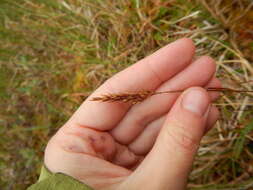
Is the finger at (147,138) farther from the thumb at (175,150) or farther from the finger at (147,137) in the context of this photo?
the thumb at (175,150)

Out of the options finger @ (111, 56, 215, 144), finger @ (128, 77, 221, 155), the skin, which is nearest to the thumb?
the skin

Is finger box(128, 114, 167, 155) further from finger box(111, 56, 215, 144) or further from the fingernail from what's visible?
the fingernail

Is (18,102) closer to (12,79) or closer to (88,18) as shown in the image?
(12,79)

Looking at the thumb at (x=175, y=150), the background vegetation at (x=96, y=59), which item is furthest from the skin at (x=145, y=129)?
Result: the background vegetation at (x=96, y=59)

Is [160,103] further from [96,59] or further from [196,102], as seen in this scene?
[96,59]

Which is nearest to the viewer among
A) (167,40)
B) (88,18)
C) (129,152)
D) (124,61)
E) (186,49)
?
(186,49)

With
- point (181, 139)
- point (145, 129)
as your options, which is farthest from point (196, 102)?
point (145, 129)

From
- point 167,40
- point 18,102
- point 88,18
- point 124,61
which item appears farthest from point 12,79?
point 167,40
